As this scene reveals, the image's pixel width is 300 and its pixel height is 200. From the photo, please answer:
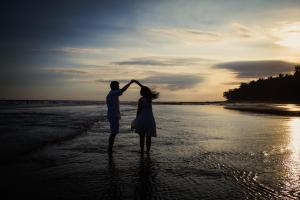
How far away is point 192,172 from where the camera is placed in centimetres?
800

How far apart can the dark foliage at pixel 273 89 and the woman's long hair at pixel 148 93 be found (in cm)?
9903

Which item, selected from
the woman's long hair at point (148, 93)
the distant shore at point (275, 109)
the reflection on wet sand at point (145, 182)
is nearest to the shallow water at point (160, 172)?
the reflection on wet sand at point (145, 182)

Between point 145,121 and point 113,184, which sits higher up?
point 145,121

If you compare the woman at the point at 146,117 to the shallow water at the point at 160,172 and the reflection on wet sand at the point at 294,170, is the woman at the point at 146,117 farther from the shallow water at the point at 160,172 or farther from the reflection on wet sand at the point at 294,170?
the reflection on wet sand at the point at 294,170

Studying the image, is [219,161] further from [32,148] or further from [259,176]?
[32,148]

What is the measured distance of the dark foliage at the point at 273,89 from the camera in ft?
350

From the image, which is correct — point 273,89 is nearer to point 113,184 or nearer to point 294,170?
point 294,170

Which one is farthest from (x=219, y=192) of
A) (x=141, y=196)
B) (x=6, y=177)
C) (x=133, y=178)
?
(x=6, y=177)

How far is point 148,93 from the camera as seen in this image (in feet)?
33.3

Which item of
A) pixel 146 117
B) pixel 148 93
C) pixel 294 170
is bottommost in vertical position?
pixel 294 170

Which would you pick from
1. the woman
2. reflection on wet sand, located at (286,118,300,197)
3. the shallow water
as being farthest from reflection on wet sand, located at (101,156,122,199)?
reflection on wet sand, located at (286,118,300,197)

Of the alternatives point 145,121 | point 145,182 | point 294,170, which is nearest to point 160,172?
point 145,182

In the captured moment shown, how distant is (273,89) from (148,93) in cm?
12227

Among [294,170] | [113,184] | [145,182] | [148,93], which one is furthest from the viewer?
[148,93]
